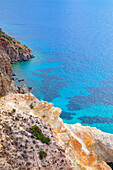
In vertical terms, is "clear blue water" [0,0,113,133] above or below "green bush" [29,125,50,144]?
above

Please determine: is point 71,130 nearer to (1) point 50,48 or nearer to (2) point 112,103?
(2) point 112,103

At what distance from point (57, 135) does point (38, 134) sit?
5279 mm

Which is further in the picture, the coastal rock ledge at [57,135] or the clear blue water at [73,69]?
the clear blue water at [73,69]

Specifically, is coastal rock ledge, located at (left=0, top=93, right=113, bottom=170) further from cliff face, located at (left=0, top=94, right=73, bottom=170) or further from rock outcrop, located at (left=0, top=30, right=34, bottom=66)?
rock outcrop, located at (left=0, top=30, right=34, bottom=66)

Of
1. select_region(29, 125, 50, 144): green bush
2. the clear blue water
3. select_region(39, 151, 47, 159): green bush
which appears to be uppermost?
the clear blue water

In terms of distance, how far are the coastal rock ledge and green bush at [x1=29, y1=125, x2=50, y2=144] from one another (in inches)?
23.8

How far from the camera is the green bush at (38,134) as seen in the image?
994 inches

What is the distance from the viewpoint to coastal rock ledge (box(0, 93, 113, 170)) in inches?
965

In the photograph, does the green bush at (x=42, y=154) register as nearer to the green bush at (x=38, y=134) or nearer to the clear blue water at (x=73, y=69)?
the green bush at (x=38, y=134)

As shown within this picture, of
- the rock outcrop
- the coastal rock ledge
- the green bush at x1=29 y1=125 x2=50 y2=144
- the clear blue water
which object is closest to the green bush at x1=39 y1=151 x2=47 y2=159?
the coastal rock ledge

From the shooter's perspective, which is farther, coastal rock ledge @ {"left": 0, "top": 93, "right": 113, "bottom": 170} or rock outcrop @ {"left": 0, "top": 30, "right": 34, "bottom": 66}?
rock outcrop @ {"left": 0, "top": 30, "right": 34, "bottom": 66}

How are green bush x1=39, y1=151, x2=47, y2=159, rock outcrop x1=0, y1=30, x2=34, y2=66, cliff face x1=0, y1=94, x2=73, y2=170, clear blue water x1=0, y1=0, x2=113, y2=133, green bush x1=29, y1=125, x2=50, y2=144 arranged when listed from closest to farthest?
cliff face x1=0, y1=94, x2=73, y2=170 → green bush x1=39, y1=151, x2=47, y2=159 → green bush x1=29, y1=125, x2=50, y2=144 → clear blue water x1=0, y1=0, x2=113, y2=133 → rock outcrop x1=0, y1=30, x2=34, y2=66

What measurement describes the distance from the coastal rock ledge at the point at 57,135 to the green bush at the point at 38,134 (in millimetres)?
603

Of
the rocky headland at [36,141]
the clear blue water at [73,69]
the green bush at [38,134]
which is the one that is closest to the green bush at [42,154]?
the rocky headland at [36,141]
